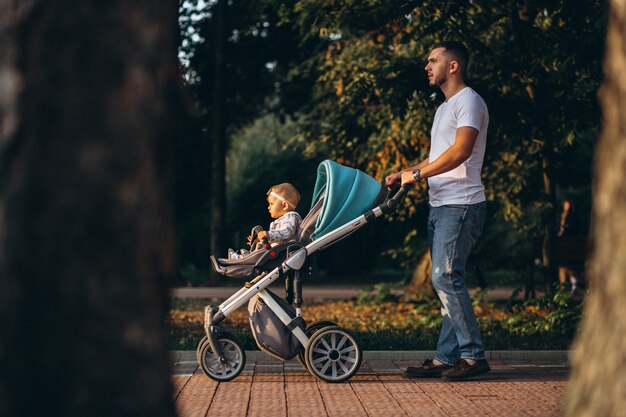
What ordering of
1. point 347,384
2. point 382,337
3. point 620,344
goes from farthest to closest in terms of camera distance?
point 382,337 < point 347,384 < point 620,344

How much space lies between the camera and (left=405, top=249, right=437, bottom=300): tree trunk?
16.9m

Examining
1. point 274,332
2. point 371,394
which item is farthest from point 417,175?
point 371,394

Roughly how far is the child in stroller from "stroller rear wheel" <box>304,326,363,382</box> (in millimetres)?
739

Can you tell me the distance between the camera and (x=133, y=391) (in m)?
2.97

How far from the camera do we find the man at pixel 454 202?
301 inches

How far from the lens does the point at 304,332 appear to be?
7.68 metres

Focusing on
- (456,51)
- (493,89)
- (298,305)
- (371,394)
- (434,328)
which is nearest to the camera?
(371,394)

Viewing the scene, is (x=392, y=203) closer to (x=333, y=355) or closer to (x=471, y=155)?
(x=471, y=155)

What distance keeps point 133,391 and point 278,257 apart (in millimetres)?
4691

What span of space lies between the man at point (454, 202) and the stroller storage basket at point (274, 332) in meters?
0.92

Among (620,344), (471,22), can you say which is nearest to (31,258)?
(620,344)

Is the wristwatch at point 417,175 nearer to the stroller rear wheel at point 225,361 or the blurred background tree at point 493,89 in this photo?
the stroller rear wheel at point 225,361

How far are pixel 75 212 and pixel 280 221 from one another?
16.1 ft

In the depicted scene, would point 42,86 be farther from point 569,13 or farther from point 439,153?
point 569,13
